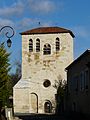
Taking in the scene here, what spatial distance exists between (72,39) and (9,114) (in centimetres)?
3834

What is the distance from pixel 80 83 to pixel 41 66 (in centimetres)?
2661

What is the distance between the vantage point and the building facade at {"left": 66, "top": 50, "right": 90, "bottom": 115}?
132 ft

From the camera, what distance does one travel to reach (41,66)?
71438 mm

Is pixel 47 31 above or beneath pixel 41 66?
above

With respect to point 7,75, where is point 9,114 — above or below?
below

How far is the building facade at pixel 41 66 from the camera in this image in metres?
69.4

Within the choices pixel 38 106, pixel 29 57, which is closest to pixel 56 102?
pixel 38 106

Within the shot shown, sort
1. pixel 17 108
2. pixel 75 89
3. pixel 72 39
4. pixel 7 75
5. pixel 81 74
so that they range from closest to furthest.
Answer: pixel 7 75
pixel 81 74
pixel 75 89
pixel 17 108
pixel 72 39

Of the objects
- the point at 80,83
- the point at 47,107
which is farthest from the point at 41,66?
the point at 80,83

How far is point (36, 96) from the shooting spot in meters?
70.3

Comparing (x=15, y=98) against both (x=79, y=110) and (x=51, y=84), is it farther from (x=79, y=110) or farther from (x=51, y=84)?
(x=79, y=110)

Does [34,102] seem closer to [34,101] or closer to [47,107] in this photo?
[34,101]

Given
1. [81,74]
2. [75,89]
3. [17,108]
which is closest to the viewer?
[81,74]

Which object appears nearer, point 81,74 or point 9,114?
point 9,114
